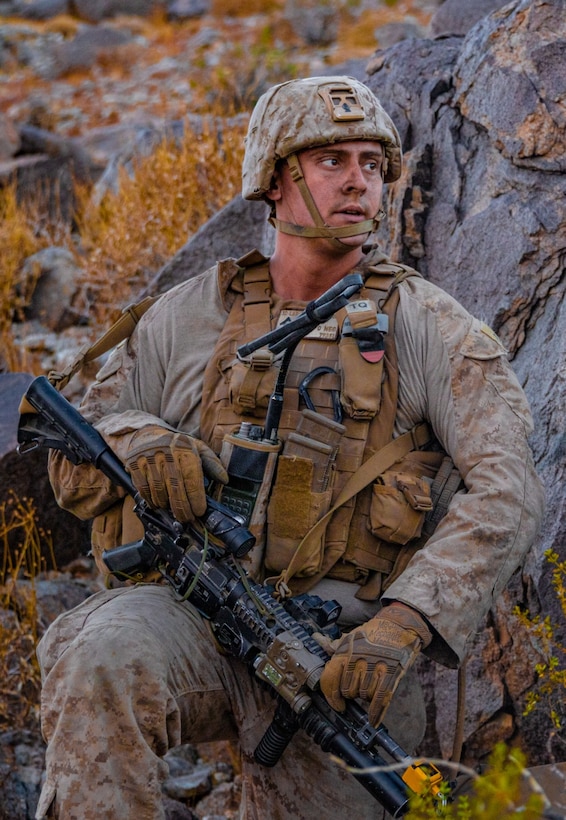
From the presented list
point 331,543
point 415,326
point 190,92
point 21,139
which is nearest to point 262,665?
point 331,543

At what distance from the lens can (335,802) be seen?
3.24 m

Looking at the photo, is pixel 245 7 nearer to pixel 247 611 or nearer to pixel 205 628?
pixel 205 628

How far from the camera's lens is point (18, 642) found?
15.6 feet

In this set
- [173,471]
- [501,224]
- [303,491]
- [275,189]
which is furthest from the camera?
[501,224]

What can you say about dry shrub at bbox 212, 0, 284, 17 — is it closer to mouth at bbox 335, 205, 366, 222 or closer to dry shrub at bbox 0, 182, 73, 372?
dry shrub at bbox 0, 182, 73, 372

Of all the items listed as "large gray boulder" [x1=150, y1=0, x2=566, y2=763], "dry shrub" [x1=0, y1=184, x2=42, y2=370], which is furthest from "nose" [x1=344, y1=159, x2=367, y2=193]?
"dry shrub" [x1=0, y1=184, x2=42, y2=370]

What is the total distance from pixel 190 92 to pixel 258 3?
20.5 ft

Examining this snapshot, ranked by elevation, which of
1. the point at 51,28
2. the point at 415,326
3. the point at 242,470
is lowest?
the point at 51,28

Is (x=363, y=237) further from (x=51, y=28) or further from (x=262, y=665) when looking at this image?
(x=51, y=28)

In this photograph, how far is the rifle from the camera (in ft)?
9.39

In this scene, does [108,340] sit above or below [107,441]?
above

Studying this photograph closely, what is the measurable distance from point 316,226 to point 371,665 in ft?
4.87

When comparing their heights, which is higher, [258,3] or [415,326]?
[415,326]

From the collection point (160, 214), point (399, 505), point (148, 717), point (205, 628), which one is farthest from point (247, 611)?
point (160, 214)
